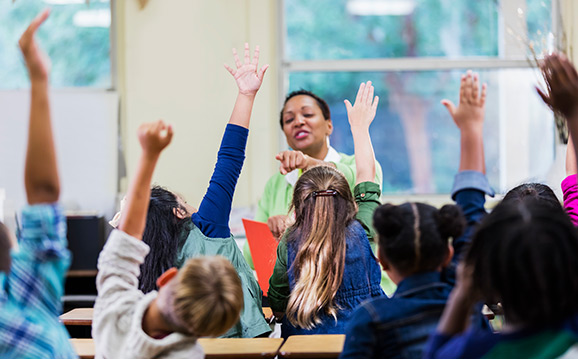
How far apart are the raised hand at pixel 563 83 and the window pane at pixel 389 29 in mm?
3799

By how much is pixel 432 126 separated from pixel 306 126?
188 centimetres

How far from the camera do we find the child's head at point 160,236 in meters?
2.06

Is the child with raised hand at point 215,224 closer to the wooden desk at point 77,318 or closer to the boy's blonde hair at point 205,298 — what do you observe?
the wooden desk at point 77,318

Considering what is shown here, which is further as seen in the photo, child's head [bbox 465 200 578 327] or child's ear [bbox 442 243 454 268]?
child's ear [bbox 442 243 454 268]

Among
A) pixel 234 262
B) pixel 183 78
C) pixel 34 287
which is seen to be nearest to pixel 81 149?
pixel 183 78

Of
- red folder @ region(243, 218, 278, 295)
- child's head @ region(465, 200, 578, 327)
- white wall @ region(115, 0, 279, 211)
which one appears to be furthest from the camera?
white wall @ region(115, 0, 279, 211)

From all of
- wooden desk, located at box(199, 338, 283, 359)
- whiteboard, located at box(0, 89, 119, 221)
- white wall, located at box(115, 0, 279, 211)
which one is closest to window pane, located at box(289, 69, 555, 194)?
white wall, located at box(115, 0, 279, 211)

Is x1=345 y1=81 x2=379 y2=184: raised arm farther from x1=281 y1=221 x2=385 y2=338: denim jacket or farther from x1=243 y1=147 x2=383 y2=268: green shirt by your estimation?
x1=243 y1=147 x2=383 y2=268: green shirt

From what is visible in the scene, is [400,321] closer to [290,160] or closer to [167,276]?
[167,276]

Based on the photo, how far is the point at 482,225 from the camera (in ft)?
3.80

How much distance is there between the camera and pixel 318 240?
80.3 inches

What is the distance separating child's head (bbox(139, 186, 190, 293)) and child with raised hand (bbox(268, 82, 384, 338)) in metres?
0.34

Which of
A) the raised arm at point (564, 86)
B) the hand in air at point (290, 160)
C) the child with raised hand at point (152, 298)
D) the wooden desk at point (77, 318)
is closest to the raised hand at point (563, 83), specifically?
the raised arm at point (564, 86)

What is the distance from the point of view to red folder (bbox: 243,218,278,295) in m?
2.79
